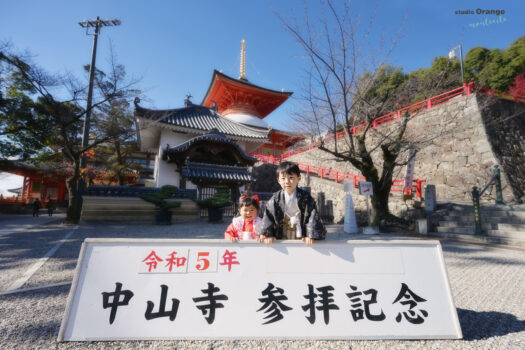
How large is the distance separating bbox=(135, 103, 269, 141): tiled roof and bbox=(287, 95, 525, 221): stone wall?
6365 millimetres

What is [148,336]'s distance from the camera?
1.63m

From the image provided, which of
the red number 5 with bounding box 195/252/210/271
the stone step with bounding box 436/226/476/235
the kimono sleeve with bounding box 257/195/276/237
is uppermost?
the kimono sleeve with bounding box 257/195/276/237

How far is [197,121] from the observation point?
14016mm

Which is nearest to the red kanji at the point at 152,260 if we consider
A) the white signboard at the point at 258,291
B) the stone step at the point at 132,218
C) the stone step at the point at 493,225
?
the white signboard at the point at 258,291

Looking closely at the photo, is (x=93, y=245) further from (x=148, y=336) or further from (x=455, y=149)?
(x=455, y=149)

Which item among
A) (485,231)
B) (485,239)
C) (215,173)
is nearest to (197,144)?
(215,173)

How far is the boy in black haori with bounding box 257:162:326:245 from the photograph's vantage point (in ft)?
6.98

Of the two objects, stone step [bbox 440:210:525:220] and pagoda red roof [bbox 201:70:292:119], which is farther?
pagoda red roof [bbox 201:70:292:119]

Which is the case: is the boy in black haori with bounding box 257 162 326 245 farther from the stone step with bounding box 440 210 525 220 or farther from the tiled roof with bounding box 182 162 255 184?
the tiled roof with bounding box 182 162 255 184

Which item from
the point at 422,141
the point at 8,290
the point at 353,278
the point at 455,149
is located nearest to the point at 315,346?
the point at 353,278

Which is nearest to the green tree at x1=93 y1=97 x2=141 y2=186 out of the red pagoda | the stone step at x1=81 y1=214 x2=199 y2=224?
the stone step at x1=81 y1=214 x2=199 y2=224

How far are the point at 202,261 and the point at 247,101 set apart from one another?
20915mm

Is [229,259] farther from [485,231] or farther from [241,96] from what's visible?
[241,96]

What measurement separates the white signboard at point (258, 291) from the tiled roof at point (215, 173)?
8.49 meters
